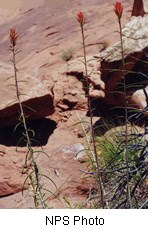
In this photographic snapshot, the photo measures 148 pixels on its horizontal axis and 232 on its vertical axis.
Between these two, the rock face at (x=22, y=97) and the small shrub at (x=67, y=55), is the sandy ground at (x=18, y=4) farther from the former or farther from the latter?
the rock face at (x=22, y=97)

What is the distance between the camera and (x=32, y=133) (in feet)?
38.5

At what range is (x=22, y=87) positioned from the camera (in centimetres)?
1086

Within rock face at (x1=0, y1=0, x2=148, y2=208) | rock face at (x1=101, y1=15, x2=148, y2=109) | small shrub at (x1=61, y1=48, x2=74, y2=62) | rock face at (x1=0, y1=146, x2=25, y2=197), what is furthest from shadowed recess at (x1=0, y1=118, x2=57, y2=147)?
small shrub at (x1=61, y1=48, x2=74, y2=62)

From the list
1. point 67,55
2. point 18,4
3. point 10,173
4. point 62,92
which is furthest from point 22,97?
point 18,4

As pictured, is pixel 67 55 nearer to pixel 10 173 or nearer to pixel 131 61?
pixel 131 61

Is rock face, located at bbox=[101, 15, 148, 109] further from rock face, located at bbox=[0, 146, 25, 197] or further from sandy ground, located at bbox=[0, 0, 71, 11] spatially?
sandy ground, located at bbox=[0, 0, 71, 11]

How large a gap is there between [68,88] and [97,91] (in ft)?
3.87

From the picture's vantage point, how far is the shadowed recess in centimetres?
1127

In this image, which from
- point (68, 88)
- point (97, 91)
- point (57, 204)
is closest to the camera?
point (57, 204)

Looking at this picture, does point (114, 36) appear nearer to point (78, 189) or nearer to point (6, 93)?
point (6, 93)

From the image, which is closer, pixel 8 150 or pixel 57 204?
pixel 57 204

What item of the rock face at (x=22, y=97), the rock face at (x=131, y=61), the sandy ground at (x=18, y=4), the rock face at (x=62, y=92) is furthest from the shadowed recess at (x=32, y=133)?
the sandy ground at (x=18, y=4)

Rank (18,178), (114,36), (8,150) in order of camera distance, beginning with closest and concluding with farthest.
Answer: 1. (18,178)
2. (8,150)
3. (114,36)
